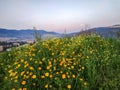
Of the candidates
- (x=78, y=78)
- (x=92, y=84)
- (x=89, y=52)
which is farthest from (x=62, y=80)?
(x=89, y=52)

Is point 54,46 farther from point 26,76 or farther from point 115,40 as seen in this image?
point 115,40

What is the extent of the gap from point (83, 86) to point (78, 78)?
0.29 meters

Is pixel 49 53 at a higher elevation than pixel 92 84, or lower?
higher

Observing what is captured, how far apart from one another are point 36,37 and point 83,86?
3.60 metres

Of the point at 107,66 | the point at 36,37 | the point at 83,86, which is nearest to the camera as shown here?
the point at 83,86

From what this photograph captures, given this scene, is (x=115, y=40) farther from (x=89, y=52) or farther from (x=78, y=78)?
(x=78, y=78)

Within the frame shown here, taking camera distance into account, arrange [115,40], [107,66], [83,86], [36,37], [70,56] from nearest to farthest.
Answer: [83,86] → [107,66] → [70,56] → [36,37] → [115,40]

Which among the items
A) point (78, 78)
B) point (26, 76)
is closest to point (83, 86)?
point (78, 78)

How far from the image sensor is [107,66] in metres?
5.62

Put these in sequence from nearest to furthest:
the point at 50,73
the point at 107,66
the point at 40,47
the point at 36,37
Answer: the point at 50,73, the point at 107,66, the point at 40,47, the point at 36,37

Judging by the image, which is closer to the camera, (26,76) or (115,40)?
(26,76)

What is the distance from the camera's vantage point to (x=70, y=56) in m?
5.98

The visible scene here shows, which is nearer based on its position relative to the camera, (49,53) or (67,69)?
(67,69)

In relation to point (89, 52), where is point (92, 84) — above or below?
below
